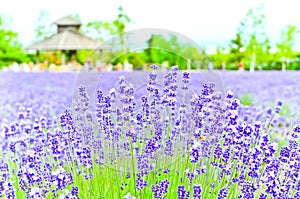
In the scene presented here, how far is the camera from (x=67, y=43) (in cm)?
3297

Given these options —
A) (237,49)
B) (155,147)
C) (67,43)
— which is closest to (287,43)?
(237,49)

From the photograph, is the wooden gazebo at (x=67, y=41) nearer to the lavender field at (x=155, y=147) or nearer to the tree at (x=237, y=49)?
the tree at (x=237, y=49)

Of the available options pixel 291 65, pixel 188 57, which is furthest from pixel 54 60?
pixel 188 57

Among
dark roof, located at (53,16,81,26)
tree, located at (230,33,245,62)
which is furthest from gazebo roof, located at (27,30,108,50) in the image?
tree, located at (230,33,245,62)

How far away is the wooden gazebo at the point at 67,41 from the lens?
32.2 m

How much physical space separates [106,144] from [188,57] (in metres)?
0.73

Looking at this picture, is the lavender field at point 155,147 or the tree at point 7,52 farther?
the tree at point 7,52

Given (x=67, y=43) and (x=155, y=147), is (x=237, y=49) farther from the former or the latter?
(x=155, y=147)

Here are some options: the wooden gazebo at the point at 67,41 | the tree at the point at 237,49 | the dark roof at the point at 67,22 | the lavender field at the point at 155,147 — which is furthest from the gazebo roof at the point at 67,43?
the lavender field at the point at 155,147

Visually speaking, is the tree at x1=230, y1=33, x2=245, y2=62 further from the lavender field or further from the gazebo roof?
the lavender field

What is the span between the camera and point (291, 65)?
113 feet

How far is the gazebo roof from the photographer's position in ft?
106

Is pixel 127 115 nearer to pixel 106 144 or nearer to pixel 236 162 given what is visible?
pixel 106 144

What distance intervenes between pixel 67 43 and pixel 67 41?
638 millimetres
